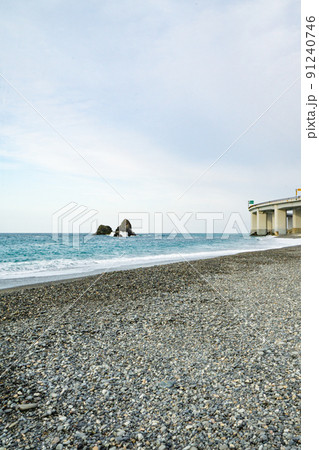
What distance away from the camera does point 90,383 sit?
3723mm

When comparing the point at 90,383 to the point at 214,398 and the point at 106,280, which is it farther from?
the point at 106,280

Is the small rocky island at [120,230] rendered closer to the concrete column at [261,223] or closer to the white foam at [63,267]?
the concrete column at [261,223]

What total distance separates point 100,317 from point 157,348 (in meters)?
2.18

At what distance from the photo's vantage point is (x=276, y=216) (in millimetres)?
62781

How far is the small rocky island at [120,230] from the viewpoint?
64562 millimetres

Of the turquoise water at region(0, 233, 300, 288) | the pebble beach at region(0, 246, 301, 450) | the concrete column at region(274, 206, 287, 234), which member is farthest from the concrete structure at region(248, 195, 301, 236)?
the pebble beach at region(0, 246, 301, 450)

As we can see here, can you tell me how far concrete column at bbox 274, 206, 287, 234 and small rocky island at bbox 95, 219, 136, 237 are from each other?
32529 millimetres

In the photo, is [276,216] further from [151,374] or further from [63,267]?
[151,374]

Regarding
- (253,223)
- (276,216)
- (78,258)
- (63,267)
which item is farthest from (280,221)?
(63,267)

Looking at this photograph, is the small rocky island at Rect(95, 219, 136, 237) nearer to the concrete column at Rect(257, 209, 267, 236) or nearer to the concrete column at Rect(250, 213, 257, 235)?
the concrete column at Rect(257, 209, 267, 236)

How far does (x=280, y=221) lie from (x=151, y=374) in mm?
65182

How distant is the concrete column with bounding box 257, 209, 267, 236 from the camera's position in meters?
74.4

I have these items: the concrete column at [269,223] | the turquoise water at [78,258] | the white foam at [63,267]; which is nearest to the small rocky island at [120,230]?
the turquoise water at [78,258]
